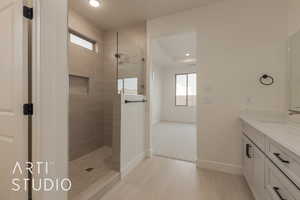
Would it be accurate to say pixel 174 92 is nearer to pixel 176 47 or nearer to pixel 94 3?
pixel 176 47

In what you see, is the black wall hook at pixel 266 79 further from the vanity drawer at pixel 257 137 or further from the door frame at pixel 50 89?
the door frame at pixel 50 89

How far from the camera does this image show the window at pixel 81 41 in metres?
2.63

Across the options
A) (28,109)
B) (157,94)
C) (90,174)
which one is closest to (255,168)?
(90,174)

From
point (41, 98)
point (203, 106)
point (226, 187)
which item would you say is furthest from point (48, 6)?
point (226, 187)

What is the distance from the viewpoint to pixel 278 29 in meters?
1.96

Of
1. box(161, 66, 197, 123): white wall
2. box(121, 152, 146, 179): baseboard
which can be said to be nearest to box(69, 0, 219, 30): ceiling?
box(121, 152, 146, 179): baseboard

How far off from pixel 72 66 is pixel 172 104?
5095mm

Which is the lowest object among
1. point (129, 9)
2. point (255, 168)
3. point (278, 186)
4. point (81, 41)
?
point (255, 168)

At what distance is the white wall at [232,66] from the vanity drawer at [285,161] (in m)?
1.12

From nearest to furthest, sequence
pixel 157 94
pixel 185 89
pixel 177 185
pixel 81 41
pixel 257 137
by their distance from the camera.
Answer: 1. pixel 257 137
2. pixel 177 185
3. pixel 81 41
4. pixel 157 94
5. pixel 185 89

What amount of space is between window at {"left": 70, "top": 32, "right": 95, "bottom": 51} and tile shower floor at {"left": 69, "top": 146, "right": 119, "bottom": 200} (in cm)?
224

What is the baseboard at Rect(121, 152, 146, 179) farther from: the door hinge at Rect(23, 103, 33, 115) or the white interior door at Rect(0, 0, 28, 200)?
the door hinge at Rect(23, 103, 33, 115)

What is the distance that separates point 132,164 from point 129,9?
2.74 metres

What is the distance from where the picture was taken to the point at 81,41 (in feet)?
9.28
